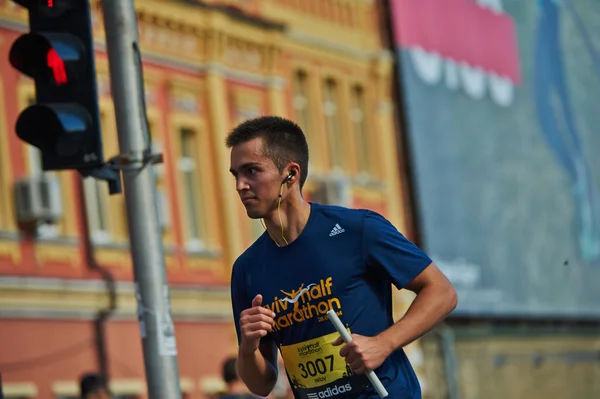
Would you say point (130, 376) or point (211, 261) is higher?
point (211, 261)

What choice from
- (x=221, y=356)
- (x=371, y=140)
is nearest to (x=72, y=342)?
(x=221, y=356)

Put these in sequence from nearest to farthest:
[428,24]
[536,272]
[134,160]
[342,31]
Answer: [134,160]
[342,31]
[428,24]
[536,272]

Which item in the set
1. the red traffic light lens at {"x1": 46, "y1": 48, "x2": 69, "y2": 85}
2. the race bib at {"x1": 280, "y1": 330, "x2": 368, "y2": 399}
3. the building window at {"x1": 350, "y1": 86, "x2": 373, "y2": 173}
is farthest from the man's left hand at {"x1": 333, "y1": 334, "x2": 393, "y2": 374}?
the building window at {"x1": 350, "y1": 86, "x2": 373, "y2": 173}

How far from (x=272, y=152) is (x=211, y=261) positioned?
21.8 metres

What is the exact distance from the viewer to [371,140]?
115 feet

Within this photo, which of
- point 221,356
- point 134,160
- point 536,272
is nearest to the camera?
point 134,160

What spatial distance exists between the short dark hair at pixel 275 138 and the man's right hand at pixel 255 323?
545 millimetres

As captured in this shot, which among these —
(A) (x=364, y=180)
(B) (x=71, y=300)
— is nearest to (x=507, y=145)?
(A) (x=364, y=180)

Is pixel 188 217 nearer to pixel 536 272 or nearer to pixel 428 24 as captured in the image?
pixel 428 24

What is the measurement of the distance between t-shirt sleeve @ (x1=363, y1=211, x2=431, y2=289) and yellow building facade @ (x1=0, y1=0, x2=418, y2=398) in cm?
1609

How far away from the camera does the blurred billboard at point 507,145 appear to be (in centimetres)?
3616

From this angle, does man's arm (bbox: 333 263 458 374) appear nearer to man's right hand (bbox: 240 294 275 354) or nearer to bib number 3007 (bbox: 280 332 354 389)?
bib number 3007 (bbox: 280 332 354 389)

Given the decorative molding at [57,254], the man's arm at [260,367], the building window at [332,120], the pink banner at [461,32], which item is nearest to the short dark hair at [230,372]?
the man's arm at [260,367]

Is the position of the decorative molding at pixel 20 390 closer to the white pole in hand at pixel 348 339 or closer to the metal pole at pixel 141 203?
the metal pole at pixel 141 203
